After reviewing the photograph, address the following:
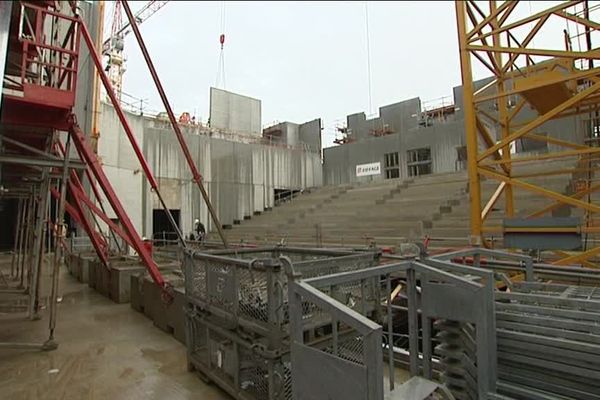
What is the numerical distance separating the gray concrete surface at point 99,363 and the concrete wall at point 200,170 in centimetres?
1153

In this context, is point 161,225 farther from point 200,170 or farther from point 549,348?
point 549,348

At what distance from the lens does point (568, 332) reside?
2252mm

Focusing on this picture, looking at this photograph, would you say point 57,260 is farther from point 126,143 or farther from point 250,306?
point 126,143

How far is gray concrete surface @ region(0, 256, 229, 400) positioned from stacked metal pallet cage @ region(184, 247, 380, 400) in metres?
0.40

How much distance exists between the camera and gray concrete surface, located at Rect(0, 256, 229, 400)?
3740 mm

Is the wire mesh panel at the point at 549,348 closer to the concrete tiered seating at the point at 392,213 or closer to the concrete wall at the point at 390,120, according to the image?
the concrete tiered seating at the point at 392,213

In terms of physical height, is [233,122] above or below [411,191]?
above

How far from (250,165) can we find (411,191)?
1019 cm

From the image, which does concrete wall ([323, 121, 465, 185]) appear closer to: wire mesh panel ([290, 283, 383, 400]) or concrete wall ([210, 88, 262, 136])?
concrete wall ([210, 88, 262, 136])

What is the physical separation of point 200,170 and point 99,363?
16264 mm

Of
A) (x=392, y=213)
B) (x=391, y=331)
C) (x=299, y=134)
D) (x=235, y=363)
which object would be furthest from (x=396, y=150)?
(x=391, y=331)

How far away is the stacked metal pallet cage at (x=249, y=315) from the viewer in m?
2.94

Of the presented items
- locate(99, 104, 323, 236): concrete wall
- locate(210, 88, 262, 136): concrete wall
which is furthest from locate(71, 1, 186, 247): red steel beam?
locate(210, 88, 262, 136): concrete wall

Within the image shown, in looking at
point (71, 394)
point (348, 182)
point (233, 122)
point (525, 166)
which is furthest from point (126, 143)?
point (525, 166)
